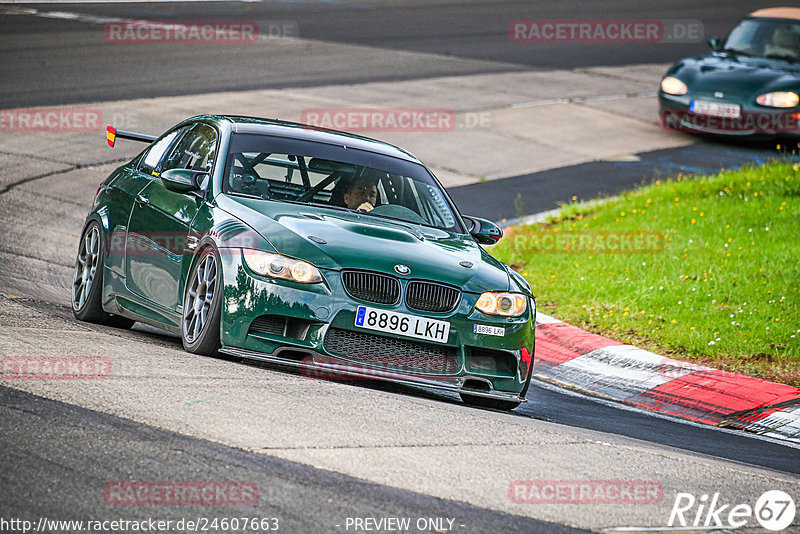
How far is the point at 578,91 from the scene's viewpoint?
852 inches

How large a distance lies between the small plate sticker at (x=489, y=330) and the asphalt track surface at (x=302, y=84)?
0.59m

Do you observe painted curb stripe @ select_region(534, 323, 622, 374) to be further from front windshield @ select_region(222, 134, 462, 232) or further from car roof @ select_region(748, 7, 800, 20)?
car roof @ select_region(748, 7, 800, 20)

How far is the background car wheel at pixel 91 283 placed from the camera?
823 cm

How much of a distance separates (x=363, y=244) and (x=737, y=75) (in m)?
12.3

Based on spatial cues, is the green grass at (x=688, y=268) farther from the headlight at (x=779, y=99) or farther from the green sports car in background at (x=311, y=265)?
the headlight at (x=779, y=99)
